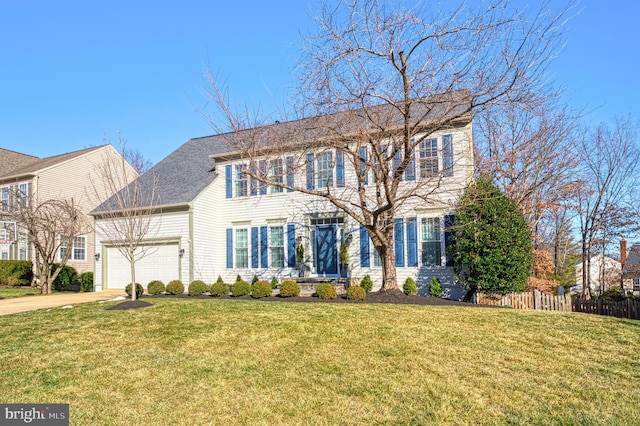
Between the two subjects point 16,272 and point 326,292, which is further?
point 16,272

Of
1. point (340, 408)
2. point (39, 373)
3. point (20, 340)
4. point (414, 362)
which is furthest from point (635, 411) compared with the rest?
point (20, 340)

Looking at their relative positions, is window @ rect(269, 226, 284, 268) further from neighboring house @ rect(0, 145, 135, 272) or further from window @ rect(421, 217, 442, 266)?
neighboring house @ rect(0, 145, 135, 272)

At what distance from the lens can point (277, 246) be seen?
692 inches

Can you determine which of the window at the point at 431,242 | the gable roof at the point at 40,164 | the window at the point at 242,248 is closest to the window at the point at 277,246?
the window at the point at 242,248

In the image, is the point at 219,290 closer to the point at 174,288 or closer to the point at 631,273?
the point at 174,288

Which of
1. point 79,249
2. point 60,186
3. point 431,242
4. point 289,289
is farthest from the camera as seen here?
point 60,186

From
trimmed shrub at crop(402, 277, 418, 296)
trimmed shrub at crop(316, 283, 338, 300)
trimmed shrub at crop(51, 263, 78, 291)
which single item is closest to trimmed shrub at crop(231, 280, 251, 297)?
trimmed shrub at crop(316, 283, 338, 300)

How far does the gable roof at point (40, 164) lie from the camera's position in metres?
24.7

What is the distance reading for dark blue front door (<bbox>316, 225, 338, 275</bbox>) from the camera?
54.7 ft

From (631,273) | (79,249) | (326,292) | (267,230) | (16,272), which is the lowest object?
(631,273)

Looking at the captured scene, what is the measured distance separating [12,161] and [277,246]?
72.5 ft

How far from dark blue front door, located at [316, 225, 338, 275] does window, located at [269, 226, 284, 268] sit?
148 cm

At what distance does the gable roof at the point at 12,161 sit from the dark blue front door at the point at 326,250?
70.6 feet

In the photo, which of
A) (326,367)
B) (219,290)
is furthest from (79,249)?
(326,367)
